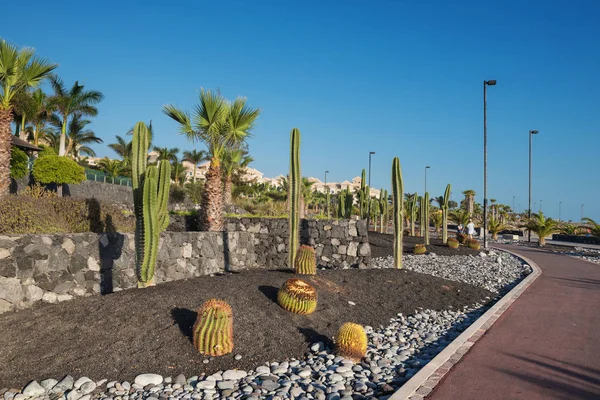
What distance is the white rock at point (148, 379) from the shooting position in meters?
4.86

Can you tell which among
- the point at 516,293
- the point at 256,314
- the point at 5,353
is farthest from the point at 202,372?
the point at 516,293

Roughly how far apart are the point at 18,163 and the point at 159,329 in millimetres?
16432

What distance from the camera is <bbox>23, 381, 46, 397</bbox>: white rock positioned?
4.54m

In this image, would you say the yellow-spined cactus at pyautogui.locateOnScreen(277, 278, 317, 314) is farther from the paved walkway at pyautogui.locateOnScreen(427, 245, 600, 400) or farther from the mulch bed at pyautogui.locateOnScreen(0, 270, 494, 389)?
the paved walkway at pyautogui.locateOnScreen(427, 245, 600, 400)

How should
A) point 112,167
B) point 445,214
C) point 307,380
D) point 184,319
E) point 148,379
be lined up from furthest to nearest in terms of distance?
point 112,167 < point 445,214 < point 184,319 < point 307,380 < point 148,379

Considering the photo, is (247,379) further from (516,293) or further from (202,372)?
(516,293)

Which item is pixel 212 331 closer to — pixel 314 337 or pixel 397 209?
pixel 314 337

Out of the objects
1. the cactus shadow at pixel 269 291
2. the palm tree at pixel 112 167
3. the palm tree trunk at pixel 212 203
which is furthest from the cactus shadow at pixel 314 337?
the palm tree at pixel 112 167

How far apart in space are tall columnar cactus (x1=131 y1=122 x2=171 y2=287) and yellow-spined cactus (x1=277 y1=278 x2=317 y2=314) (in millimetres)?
2301

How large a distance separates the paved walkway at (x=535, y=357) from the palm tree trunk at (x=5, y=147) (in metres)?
13.2

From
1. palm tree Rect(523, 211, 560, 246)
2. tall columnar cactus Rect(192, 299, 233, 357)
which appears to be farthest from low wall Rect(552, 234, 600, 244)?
tall columnar cactus Rect(192, 299, 233, 357)

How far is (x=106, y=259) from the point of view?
8.09 meters

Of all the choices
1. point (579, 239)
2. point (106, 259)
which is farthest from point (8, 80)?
point (579, 239)

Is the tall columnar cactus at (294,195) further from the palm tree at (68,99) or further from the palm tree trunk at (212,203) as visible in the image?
the palm tree at (68,99)
